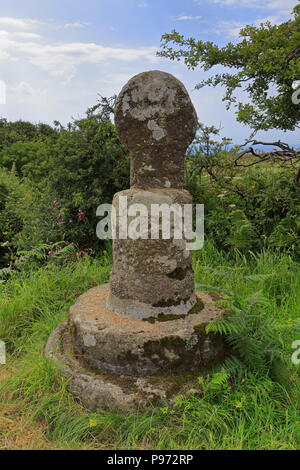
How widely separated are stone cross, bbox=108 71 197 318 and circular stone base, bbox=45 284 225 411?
16 centimetres

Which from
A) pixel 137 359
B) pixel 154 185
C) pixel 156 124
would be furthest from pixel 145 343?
pixel 156 124

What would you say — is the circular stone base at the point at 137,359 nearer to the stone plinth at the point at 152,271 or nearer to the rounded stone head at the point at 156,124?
the stone plinth at the point at 152,271

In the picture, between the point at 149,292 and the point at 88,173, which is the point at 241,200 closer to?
the point at 88,173

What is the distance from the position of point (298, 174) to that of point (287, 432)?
4816 millimetres

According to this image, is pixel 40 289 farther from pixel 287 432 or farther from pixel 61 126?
pixel 61 126

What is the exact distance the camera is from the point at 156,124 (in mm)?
2785

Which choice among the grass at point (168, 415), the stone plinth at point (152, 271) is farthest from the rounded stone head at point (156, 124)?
the grass at point (168, 415)

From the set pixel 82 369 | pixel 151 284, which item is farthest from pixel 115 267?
pixel 82 369

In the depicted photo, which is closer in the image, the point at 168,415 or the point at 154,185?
the point at 168,415

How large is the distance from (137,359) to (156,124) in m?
1.85

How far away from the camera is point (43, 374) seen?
2738 millimetres

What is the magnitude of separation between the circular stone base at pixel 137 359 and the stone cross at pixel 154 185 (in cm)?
16

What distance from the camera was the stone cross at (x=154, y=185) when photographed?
2750 mm
